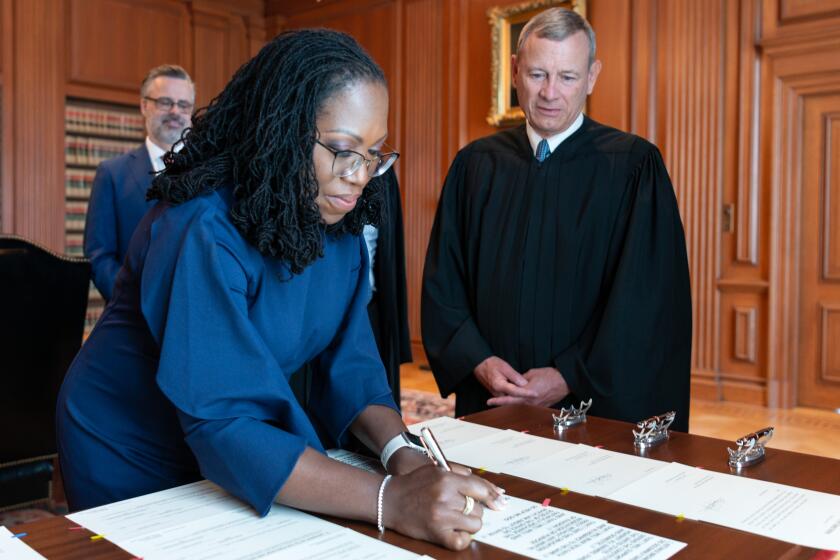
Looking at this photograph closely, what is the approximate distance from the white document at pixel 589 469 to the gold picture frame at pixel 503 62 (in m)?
6.08

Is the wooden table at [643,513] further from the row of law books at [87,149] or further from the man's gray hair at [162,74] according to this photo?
the row of law books at [87,149]

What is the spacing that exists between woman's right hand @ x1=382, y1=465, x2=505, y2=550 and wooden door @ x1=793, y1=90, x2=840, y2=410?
5538 millimetres

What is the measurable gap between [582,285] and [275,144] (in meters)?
1.45

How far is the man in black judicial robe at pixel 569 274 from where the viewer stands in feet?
7.68

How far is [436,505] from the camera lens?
41.4 inches

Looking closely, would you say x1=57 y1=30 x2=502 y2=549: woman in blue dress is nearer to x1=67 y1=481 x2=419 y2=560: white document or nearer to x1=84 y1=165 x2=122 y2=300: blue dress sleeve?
x1=67 y1=481 x2=419 y2=560: white document

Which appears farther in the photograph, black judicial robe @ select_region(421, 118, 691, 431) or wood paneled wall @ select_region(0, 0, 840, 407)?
wood paneled wall @ select_region(0, 0, 840, 407)

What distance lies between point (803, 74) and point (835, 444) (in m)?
2.67

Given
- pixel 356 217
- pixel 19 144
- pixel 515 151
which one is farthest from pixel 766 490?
pixel 19 144

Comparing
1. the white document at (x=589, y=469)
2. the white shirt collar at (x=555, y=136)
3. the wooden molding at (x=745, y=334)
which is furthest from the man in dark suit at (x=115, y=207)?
the wooden molding at (x=745, y=334)

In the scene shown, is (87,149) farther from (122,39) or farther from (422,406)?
(422,406)

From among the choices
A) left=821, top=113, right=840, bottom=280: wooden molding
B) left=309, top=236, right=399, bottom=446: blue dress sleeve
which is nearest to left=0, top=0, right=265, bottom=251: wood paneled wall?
left=821, top=113, right=840, bottom=280: wooden molding

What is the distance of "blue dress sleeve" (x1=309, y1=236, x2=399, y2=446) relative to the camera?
152 cm

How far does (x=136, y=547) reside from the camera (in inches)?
39.9
